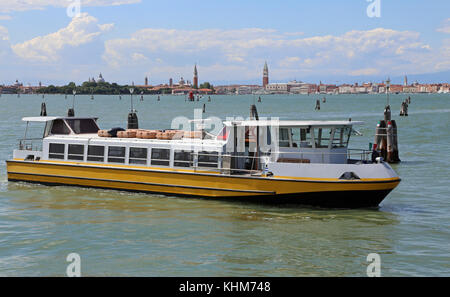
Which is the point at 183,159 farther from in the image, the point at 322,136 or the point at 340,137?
the point at 340,137

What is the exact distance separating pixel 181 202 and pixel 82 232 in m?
5.74

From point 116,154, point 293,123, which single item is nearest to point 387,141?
point 293,123

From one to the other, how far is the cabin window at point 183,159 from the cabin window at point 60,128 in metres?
7.62

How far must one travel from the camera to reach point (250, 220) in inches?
858

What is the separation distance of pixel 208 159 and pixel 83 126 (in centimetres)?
940

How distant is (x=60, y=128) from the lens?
3014cm

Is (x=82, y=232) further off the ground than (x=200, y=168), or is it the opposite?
(x=200, y=168)

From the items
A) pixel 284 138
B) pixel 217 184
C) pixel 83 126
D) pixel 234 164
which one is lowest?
pixel 217 184

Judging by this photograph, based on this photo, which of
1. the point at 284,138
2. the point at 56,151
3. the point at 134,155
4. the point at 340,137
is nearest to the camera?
the point at 340,137

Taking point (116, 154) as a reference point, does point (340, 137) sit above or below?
above

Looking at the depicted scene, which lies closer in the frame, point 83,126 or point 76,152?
point 76,152
